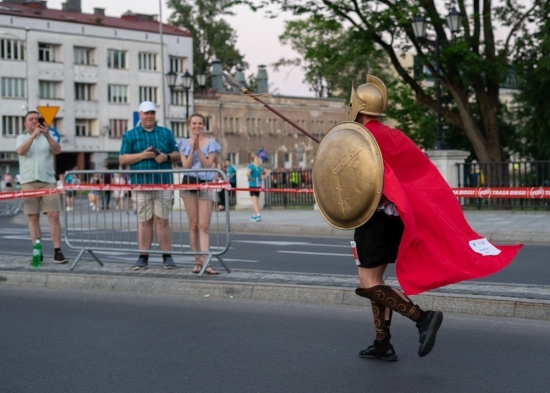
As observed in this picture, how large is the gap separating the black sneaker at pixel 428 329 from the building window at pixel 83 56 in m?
81.3

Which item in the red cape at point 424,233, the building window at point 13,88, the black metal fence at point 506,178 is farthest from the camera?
the building window at point 13,88

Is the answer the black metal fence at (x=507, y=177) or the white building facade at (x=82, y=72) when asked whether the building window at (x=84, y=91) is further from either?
the black metal fence at (x=507, y=177)

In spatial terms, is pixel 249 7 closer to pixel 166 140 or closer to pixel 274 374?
pixel 166 140

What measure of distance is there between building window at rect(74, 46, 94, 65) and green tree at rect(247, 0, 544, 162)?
55.9 meters

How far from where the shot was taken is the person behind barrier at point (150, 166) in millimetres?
11297

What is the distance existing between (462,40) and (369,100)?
2511 centimetres

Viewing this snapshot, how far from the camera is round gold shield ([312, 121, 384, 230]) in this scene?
21.1ft

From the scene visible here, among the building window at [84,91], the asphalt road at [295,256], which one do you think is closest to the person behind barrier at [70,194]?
the asphalt road at [295,256]

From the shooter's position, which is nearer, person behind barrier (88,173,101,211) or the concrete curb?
the concrete curb

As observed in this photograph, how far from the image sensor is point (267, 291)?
9875 millimetres

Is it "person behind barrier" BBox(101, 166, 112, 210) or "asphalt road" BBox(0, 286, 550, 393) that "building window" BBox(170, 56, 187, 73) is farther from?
"asphalt road" BBox(0, 286, 550, 393)

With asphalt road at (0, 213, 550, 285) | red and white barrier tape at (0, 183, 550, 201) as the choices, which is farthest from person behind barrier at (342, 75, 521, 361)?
asphalt road at (0, 213, 550, 285)

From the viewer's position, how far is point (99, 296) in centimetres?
1049

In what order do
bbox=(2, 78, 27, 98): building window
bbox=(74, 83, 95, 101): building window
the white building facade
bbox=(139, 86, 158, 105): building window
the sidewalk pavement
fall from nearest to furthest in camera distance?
the sidewalk pavement
bbox=(2, 78, 27, 98): building window
the white building facade
bbox=(74, 83, 95, 101): building window
bbox=(139, 86, 158, 105): building window
